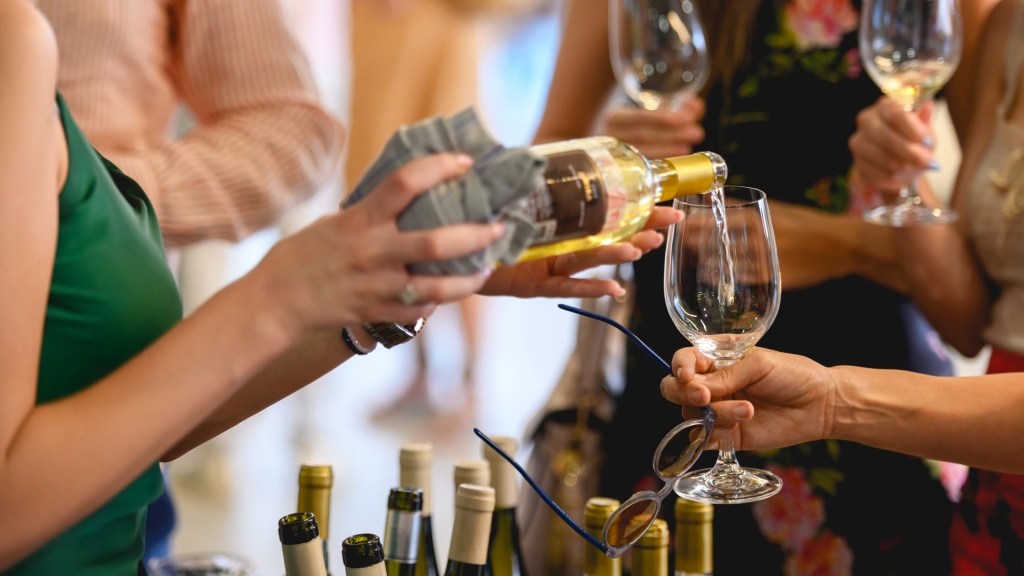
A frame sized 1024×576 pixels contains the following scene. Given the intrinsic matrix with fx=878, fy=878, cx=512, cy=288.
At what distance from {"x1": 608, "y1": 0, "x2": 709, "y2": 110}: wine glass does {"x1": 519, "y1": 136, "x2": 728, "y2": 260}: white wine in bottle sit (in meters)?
0.56

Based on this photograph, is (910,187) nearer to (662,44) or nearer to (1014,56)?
(1014,56)

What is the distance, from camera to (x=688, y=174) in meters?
0.72

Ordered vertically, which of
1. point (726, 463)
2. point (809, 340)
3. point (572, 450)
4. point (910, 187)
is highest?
point (910, 187)

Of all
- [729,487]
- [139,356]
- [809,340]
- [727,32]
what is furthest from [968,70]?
[139,356]

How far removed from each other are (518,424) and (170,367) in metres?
2.83

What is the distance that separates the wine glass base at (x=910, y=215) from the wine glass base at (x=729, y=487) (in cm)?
48

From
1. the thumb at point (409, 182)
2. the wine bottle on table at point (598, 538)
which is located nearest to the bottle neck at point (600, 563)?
the wine bottle on table at point (598, 538)

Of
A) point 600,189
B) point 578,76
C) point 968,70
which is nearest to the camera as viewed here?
point 600,189

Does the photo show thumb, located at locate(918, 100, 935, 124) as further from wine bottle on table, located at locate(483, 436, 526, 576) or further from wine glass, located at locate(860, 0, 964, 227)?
wine bottle on table, located at locate(483, 436, 526, 576)

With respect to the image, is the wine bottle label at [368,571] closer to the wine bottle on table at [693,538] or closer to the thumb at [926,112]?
the wine bottle on table at [693,538]

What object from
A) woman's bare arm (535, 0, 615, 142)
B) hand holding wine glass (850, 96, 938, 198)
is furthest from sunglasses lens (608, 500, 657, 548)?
woman's bare arm (535, 0, 615, 142)

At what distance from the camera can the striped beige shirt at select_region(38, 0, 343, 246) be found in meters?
1.25

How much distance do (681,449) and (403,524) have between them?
0.81 feet

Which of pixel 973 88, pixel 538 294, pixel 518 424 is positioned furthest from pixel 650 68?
pixel 518 424
